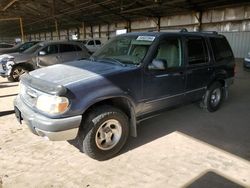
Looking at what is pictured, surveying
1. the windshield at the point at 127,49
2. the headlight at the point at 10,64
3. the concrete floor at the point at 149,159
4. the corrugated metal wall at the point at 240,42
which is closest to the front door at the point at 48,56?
the headlight at the point at 10,64

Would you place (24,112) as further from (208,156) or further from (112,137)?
(208,156)

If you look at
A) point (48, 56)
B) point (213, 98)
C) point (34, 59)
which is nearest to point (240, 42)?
point (213, 98)

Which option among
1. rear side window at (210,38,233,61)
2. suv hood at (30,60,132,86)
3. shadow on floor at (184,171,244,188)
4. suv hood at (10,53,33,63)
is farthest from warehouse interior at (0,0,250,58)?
shadow on floor at (184,171,244,188)

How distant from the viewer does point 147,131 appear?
15.1 ft

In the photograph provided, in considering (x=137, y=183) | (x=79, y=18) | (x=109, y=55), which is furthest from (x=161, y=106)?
(x=79, y=18)

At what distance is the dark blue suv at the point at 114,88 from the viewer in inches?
123

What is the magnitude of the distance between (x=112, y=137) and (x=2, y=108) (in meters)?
3.89

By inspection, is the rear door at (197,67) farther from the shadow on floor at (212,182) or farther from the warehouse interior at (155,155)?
the shadow on floor at (212,182)

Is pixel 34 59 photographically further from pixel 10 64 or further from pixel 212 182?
pixel 212 182

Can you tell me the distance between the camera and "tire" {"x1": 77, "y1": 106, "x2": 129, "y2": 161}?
11.0 ft

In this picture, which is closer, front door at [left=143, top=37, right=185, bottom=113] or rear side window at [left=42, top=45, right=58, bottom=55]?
front door at [left=143, top=37, right=185, bottom=113]

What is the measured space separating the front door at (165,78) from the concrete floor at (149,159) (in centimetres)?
66

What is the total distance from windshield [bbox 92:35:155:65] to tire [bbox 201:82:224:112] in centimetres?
209

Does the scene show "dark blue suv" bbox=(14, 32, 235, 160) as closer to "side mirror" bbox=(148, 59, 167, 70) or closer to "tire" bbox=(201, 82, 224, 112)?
"side mirror" bbox=(148, 59, 167, 70)
